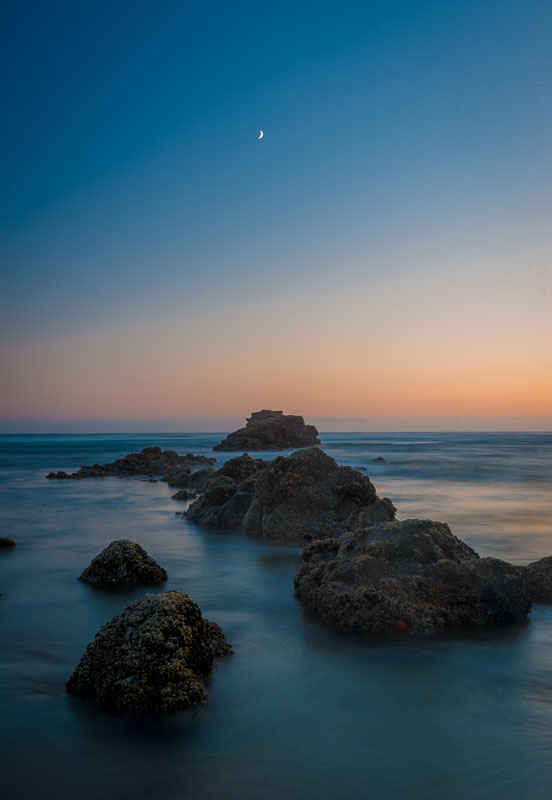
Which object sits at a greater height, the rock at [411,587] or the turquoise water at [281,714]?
the rock at [411,587]

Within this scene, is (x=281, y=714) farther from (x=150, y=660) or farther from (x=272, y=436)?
(x=272, y=436)

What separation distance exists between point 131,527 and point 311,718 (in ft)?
36.2

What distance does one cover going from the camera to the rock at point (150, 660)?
15.2 feet

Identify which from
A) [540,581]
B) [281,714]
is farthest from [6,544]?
[540,581]

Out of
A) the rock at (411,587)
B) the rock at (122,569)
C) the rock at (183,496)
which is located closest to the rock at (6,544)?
the rock at (122,569)

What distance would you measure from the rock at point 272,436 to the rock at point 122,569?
55377 millimetres

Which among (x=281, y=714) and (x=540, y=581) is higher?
(x=540, y=581)

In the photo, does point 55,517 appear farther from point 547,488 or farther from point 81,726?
point 547,488

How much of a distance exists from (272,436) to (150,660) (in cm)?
6047

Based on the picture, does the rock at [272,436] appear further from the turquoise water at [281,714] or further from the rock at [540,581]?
the rock at [540,581]

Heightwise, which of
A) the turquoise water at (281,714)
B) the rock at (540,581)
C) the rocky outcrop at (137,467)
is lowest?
the rocky outcrop at (137,467)

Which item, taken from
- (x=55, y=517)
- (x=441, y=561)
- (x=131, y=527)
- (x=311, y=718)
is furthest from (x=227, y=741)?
(x=55, y=517)

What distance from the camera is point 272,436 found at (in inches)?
2569

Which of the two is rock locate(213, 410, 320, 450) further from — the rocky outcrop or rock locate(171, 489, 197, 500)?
rock locate(171, 489, 197, 500)
